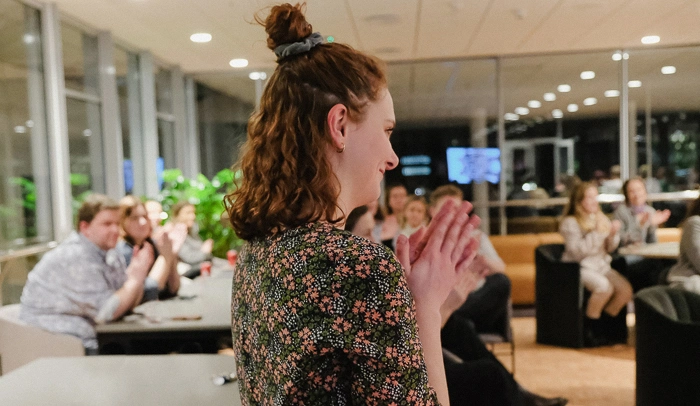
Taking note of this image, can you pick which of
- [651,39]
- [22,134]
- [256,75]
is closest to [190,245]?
[22,134]

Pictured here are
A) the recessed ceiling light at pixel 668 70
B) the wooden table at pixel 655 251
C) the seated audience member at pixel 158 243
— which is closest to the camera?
the seated audience member at pixel 158 243

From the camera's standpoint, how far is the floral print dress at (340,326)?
71 cm

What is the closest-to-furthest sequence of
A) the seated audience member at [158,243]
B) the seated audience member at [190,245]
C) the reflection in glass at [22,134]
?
the seated audience member at [158,243] < the reflection in glass at [22,134] < the seated audience member at [190,245]

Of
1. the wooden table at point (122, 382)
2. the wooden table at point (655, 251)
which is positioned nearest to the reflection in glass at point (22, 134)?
the wooden table at point (122, 382)

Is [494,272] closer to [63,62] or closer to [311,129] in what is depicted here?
[311,129]

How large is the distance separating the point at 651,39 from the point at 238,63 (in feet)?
16.0

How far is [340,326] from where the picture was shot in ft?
2.33

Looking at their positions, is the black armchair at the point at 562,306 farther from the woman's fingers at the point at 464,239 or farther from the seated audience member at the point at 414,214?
the woman's fingers at the point at 464,239

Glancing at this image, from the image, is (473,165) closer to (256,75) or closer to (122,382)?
(256,75)

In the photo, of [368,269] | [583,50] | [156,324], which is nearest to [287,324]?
[368,269]

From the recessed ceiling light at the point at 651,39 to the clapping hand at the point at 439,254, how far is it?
22.4 feet

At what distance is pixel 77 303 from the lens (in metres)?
3.20

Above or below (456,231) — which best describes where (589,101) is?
above

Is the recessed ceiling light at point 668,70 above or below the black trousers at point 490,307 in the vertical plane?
above
